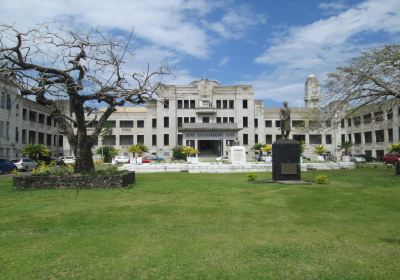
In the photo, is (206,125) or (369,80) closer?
(369,80)

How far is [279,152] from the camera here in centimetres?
2034

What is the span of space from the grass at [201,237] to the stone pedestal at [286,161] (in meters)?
6.42

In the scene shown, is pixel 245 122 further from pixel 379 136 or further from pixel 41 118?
pixel 41 118

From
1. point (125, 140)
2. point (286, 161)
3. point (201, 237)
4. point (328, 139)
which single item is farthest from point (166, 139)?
point (201, 237)

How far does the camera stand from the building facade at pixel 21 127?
2028 inches

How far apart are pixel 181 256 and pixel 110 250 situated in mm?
1318

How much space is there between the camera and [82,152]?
19.2 metres

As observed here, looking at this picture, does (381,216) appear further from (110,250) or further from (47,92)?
(47,92)

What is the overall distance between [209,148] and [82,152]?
1946 inches

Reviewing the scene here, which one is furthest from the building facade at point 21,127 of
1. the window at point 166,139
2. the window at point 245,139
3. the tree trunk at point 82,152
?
the window at point 245,139

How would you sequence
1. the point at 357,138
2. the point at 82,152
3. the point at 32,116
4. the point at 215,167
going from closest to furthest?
the point at 82,152 < the point at 215,167 < the point at 32,116 < the point at 357,138

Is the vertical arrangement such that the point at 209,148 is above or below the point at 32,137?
below

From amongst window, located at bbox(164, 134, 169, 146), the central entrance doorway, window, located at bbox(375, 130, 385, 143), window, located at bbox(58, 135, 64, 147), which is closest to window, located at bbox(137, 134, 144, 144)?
window, located at bbox(164, 134, 169, 146)

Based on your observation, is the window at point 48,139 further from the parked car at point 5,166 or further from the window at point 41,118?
the parked car at point 5,166
